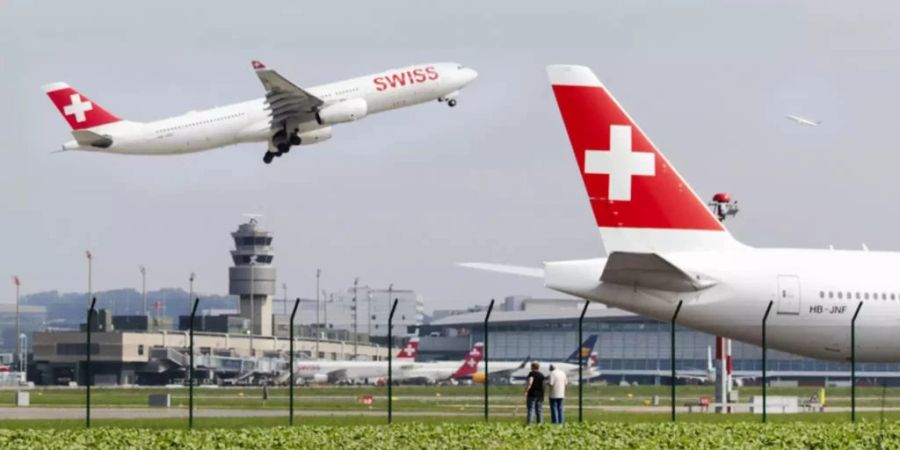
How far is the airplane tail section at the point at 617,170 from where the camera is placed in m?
46.3

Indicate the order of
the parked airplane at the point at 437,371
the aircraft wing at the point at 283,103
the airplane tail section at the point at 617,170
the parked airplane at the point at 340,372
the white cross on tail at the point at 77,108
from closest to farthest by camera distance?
the airplane tail section at the point at 617,170, the aircraft wing at the point at 283,103, the white cross on tail at the point at 77,108, the parked airplane at the point at 437,371, the parked airplane at the point at 340,372

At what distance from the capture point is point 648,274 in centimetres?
4503

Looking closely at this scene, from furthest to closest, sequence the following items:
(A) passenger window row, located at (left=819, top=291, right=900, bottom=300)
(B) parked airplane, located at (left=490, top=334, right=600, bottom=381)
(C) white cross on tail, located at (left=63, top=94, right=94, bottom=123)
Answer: (B) parked airplane, located at (left=490, top=334, right=600, bottom=381)
(C) white cross on tail, located at (left=63, top=94, right=94, bottom=123)
(A) passenger window row, located at (left=819, top=291, right=900, bottom=300)

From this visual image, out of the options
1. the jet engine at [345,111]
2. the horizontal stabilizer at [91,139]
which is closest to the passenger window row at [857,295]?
the jet engine at [345,111]

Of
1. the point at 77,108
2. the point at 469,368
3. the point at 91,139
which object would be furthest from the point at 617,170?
the point at 469,368

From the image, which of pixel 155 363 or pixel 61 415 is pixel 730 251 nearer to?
pixel 61 415

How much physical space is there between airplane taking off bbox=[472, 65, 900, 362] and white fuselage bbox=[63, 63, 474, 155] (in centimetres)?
5296

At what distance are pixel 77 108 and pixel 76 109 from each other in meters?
0.11

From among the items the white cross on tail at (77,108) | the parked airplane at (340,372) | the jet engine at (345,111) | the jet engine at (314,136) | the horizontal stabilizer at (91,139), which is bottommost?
the parked airplane at (340,372)

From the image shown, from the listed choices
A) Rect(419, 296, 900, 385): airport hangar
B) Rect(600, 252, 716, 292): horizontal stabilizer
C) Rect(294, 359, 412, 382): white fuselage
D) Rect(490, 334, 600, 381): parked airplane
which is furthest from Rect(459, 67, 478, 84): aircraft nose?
Rect(419, 296, 900, 385): airport hangar

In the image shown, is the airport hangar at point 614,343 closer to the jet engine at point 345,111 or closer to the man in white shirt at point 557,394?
the jet engine at point 345,111

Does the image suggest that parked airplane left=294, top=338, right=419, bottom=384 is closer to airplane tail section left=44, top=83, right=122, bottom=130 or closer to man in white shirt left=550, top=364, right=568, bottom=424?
airplane tail section left=44, top=83, right=122, bottom=130

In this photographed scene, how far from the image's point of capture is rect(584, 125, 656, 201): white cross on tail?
46.3 metres

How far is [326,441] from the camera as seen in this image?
35656 millimetres
